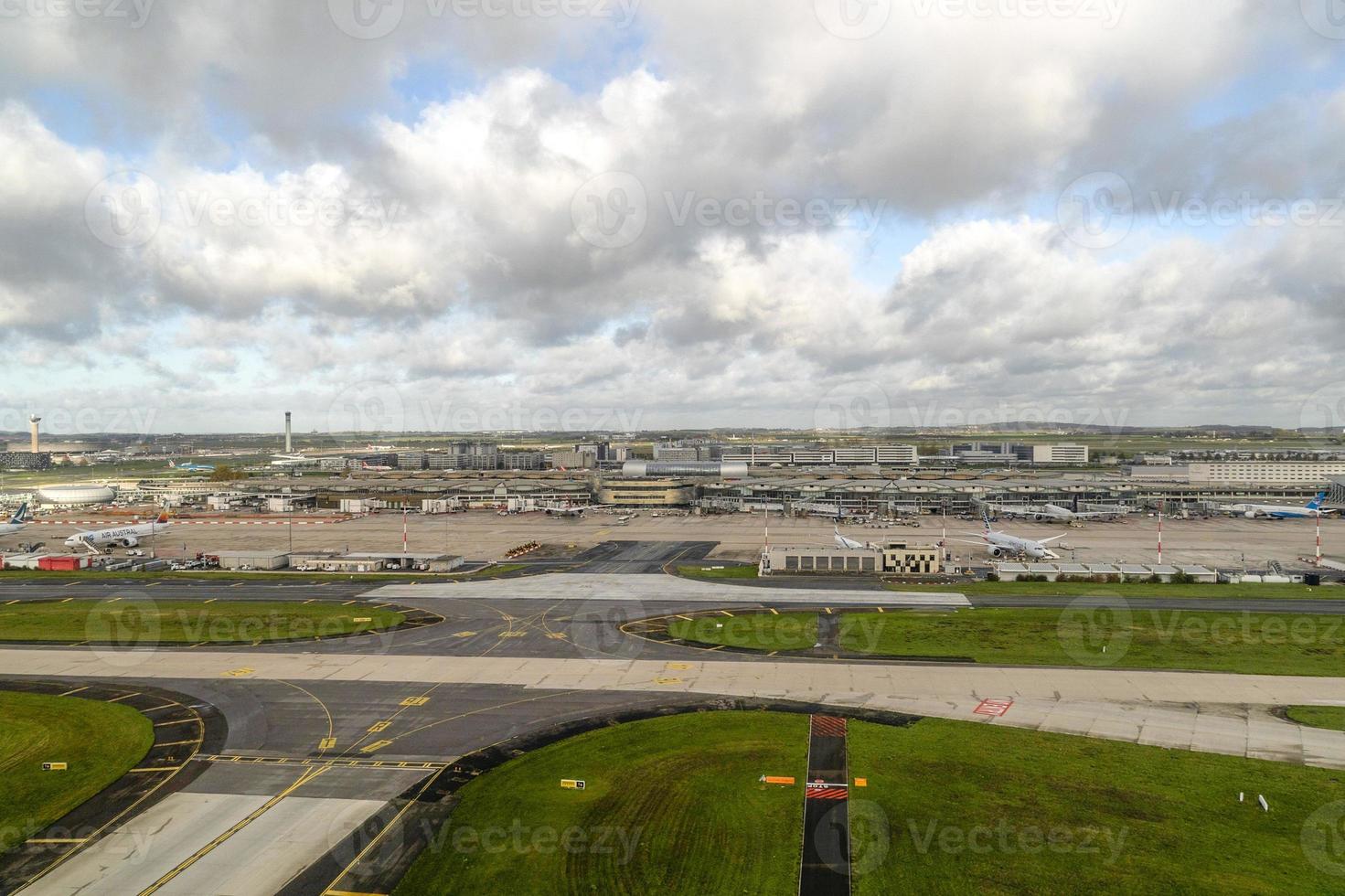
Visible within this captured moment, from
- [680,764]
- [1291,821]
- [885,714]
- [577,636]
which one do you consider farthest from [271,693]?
[1291,821]

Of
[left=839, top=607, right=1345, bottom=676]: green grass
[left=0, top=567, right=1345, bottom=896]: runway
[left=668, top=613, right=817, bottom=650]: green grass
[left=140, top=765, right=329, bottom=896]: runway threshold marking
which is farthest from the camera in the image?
[left=668, top=613, right=817, bottom=650]: green grass

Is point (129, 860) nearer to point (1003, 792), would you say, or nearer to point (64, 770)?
point (64, 770)

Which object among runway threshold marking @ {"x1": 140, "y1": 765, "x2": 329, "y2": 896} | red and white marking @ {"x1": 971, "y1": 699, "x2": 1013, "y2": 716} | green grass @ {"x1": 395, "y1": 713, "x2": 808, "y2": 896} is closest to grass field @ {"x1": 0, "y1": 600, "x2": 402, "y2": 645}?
runway threshold marking @ {"x1": 140, "y1": 765, "x2": 329, "y2": 896}

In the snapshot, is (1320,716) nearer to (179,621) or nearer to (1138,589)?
(1138,589)

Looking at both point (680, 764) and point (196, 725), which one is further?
point (196, 725)

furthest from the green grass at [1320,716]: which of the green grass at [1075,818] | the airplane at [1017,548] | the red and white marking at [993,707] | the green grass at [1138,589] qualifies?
the airplane at [1017,548]

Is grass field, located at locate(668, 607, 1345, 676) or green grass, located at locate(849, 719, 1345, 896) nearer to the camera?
green grass, located at locate(849, 719, 1345, 896)

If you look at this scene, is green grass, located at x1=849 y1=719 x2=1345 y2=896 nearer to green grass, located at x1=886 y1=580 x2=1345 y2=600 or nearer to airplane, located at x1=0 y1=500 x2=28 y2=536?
green grass, located at x1=886 y1=580 x2=1345 y2=600
